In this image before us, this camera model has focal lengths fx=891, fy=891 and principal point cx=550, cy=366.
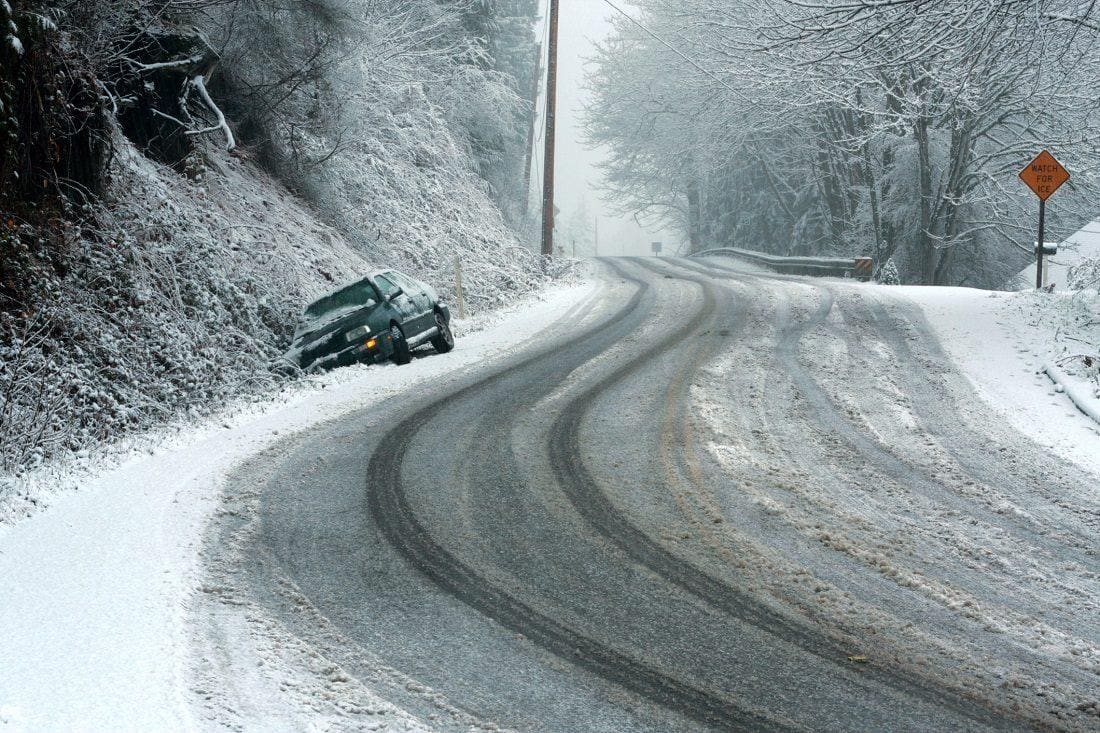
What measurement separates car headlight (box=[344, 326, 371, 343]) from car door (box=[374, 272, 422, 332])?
0.58 meters

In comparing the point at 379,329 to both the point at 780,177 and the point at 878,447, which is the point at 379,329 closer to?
the point at 878,447

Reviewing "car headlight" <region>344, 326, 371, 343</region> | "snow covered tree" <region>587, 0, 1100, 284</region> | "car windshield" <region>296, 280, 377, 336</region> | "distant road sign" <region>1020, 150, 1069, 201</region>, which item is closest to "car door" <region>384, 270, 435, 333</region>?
"car windshield" <region>296, 280, 377, 336</region>

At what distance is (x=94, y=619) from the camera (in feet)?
16.3

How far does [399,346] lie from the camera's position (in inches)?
539

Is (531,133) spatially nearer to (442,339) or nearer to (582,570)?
(442,339)

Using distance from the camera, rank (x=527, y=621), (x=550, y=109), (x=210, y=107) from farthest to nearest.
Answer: (x=550, y=109) → (x=210, y=107) → (x=527, y=621)

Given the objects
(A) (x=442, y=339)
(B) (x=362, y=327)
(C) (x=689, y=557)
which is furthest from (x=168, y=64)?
(C) (x=689, y=557)

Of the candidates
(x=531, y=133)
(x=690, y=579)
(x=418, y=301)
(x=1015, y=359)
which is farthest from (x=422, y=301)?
(x=531, y=133)

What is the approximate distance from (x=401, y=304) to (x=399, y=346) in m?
0.70

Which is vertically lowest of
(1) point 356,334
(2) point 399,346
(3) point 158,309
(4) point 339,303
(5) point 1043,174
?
(2) point 399,346

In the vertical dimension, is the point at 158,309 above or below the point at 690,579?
above

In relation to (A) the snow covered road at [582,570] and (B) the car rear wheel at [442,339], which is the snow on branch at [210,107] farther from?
(A) the snow covered road at [582,570]

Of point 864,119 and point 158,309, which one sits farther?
point 864,119

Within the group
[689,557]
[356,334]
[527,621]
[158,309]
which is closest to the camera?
[527,621]
